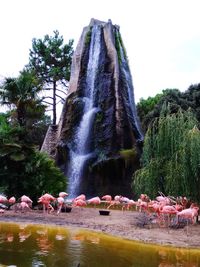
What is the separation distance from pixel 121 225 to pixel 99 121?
1541 cm

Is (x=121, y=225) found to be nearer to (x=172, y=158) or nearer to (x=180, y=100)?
(x=172, y=158)

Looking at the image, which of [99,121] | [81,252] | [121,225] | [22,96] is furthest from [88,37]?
[81,252]

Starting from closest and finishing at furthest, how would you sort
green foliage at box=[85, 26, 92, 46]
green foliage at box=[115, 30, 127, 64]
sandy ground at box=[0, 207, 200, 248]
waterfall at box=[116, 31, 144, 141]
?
sandy ground at box=[0, 207, 200, 248], waterfall at box=[116, 31, 144, 141], green foliage at box=[115, 30, 127, 64], green foliage at box=[85, 26, 92, 46]

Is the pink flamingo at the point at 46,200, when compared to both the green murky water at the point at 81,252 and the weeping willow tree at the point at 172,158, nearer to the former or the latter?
the weeping willow tree at the point at 172,158

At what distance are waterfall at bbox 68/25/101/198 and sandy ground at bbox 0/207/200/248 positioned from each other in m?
8.92

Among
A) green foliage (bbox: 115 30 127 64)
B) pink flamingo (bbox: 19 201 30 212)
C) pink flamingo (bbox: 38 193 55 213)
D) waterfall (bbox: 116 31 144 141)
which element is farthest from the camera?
green foliage (bbox: 115 30 127 64)

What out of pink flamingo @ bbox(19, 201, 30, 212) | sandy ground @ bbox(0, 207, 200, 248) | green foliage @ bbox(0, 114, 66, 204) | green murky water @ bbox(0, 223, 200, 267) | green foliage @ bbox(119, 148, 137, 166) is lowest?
green murky water @ bbox(0, 223, 200, 267)

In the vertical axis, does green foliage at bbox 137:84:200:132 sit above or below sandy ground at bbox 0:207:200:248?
above

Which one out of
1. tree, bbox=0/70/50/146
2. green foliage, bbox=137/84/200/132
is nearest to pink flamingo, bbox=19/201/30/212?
tree, bbox=0/70/50/146

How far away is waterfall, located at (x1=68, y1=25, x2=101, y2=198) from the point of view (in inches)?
1048

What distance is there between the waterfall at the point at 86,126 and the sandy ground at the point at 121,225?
892 cm

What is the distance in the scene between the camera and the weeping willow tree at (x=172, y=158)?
1282 cm

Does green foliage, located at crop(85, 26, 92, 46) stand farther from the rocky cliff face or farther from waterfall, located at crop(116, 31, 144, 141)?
waterfall, located at crop(116, 31, 144, 141)

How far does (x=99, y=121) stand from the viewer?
28.5 metres
